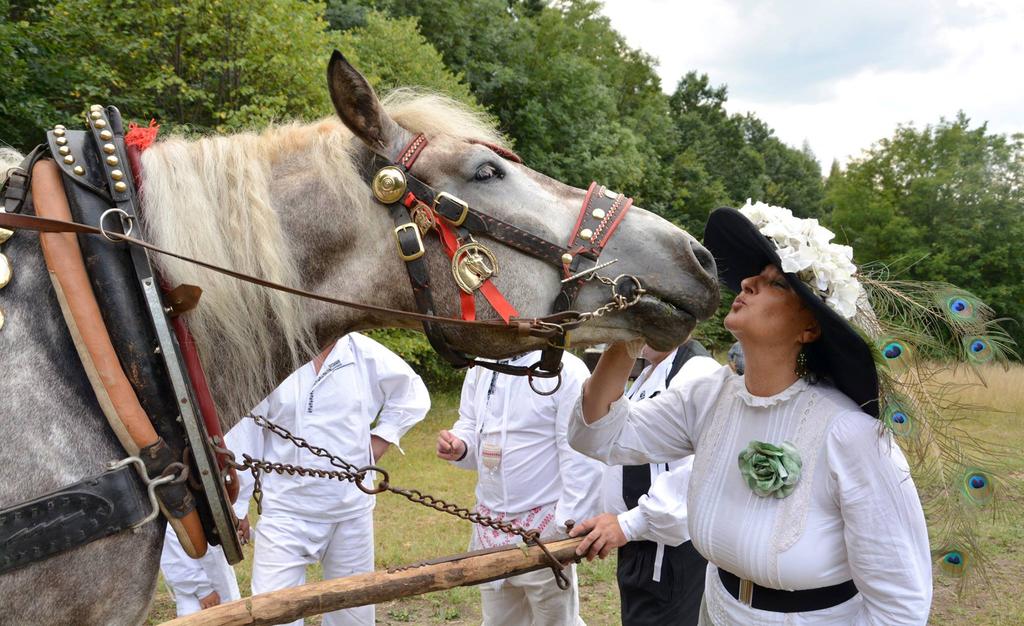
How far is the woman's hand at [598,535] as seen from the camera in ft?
8.86

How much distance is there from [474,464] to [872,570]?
2.71m

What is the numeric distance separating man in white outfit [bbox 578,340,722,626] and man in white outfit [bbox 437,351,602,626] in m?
Answer: 0.25

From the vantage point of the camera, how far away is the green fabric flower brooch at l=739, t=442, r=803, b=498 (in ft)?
6.85

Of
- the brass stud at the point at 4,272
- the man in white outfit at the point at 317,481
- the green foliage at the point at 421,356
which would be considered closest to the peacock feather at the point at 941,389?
the brass stud at the point at 4,272

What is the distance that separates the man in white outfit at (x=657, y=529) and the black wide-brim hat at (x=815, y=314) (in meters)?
0.72

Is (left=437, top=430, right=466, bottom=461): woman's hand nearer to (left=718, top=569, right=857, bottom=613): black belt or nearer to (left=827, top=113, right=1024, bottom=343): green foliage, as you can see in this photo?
(left=718, top=569, right=857, bottom=613): black belt

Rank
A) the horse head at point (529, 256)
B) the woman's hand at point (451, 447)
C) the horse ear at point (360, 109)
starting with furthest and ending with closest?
the woman's hand at point (451, 447), the horse head at point (529, 256), the horse ear at point (360, 109)

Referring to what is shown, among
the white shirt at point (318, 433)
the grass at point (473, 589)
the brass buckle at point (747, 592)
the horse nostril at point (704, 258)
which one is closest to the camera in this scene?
the horse nostril at point (704, 258)

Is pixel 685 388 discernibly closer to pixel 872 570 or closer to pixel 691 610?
pixel 872 570

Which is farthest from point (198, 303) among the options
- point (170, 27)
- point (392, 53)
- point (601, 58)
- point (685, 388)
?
point (601, 58)

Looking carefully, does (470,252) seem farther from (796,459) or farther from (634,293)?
(796,459)

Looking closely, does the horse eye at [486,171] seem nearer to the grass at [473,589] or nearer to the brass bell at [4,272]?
the brass bell at [4,272]

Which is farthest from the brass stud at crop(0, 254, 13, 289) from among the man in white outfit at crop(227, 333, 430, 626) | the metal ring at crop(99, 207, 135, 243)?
the man in white outfit at crop(227, 333, 430, 626)

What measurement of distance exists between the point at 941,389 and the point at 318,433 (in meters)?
3.24
